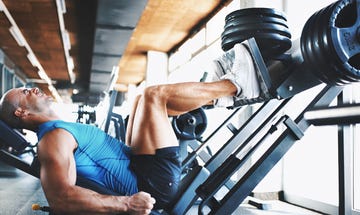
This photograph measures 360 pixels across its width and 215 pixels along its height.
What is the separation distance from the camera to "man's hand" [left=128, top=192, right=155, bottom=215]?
1.15 metres

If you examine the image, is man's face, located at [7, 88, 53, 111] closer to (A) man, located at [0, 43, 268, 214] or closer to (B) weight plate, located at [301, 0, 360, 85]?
(A) man, located at [0, 43, 268, 214]

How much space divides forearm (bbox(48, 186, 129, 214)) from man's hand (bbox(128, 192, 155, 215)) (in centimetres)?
2

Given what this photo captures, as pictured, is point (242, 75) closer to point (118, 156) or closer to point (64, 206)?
point (118, 156)

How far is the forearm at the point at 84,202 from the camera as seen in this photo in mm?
1075

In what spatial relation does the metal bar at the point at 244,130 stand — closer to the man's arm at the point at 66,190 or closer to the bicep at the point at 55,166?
the man's arm at the point at 66,190

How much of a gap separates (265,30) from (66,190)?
95 centimetres

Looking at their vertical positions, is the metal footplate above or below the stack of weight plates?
below

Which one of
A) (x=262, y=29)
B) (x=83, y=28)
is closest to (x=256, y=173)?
(x=262, y=29)

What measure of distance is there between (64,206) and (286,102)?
115 cm

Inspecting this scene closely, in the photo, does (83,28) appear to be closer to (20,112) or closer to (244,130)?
(244,130)

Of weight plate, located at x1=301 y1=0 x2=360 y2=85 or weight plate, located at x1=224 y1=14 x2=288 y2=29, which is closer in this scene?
weight plate, located at x1=301 y1=0 x2=360 y2=85

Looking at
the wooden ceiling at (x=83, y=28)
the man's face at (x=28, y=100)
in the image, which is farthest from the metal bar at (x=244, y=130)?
the wooden ceiling at (x=83, y=28)

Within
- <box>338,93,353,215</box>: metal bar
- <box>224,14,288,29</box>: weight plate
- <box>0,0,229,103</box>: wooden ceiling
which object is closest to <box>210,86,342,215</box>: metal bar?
<box>338,93,353,215</box>: metal bar

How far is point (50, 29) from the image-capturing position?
5.27 meters
